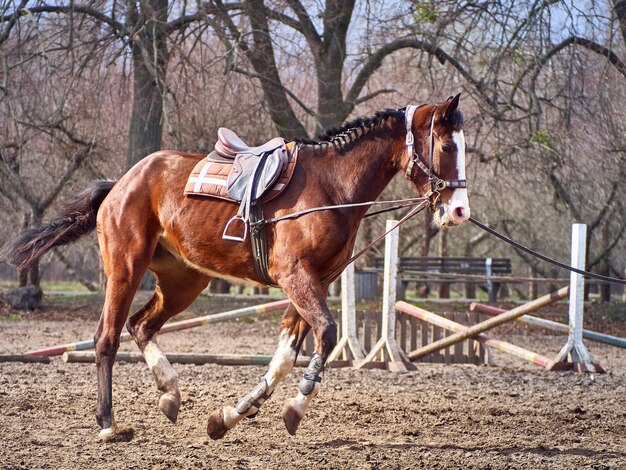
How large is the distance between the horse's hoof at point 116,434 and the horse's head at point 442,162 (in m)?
2.46

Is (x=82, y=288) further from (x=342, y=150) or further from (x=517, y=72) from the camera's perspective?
(x=342, y=150)

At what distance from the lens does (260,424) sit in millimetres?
6082

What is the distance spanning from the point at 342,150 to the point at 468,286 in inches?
756

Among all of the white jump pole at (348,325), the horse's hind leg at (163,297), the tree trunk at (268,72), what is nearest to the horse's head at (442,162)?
the horse's hind leg at (163,297)

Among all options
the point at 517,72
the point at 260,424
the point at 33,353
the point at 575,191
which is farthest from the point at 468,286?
the point at 260,424

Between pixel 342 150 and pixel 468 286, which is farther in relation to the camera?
pixel 468 286

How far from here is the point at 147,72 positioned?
50.2 feet

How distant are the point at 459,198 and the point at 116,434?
2.71 metres

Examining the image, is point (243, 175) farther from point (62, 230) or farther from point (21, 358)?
point (21, 358)

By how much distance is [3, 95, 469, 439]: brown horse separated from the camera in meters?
5.38

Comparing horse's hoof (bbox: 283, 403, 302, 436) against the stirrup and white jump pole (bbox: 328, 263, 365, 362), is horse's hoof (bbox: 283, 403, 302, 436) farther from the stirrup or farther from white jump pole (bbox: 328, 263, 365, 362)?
white jump pole (bbox: 328, 263, 365, 362)

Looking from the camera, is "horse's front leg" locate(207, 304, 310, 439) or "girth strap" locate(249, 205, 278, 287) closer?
"horse's front leg" locate(207, 304, 310, 439)

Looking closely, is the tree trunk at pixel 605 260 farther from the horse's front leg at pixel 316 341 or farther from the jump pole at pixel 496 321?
the horse's front leg at pixel 316 341

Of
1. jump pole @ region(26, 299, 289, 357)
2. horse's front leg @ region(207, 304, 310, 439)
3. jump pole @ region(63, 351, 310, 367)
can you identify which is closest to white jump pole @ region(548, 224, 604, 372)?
jump pole @ region(63, 351, 310, 367)
